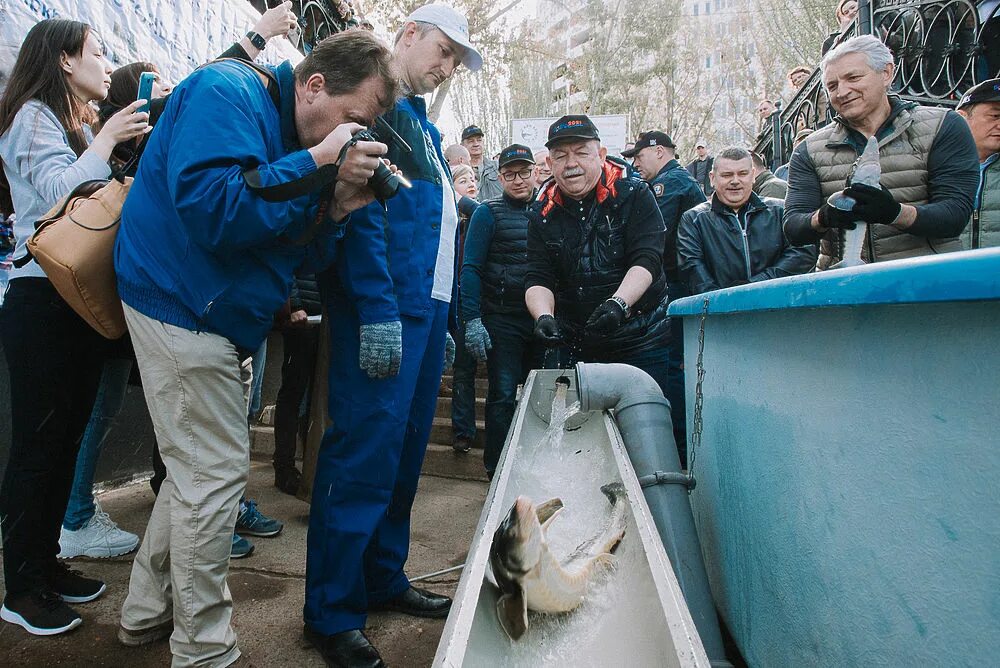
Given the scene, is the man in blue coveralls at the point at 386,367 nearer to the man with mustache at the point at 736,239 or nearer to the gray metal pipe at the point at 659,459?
the gray metal pipe at the point at 659,459

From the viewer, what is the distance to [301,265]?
2.03m

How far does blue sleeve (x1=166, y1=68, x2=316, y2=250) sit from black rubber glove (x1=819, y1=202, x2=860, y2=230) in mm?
1821

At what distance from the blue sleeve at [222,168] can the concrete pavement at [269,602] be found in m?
1.40

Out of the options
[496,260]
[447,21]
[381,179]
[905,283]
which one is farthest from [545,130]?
[905,283]

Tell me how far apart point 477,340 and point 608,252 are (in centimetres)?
109

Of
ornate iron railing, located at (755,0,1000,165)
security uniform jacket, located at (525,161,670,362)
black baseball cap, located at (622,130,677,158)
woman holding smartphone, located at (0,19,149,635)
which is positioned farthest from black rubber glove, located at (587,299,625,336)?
ornate iron railing, located at (755,0,1000,165)

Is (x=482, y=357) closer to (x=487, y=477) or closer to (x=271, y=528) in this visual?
(x=487, y=477)

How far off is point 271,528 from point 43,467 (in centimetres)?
124

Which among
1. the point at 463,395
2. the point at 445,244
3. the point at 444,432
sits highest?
the point at 445,244

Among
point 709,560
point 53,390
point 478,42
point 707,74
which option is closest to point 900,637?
point 709,560

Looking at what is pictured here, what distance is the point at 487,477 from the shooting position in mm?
4477

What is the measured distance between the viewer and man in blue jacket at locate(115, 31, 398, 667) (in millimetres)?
1645

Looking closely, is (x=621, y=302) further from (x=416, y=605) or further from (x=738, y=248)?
(x=416, y=605)

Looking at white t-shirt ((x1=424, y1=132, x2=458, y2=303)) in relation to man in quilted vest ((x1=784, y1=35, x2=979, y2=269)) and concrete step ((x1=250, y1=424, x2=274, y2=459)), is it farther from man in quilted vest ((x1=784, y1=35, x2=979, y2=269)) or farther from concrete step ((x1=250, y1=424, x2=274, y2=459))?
concrete step ((x1=250, y1=424, x2=274, y2=459))
